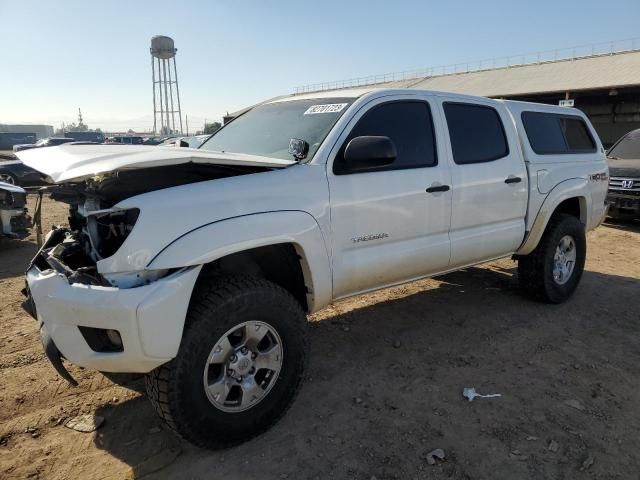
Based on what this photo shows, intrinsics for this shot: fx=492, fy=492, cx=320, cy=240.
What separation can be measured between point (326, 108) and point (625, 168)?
8.30 meters

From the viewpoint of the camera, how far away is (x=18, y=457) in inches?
104

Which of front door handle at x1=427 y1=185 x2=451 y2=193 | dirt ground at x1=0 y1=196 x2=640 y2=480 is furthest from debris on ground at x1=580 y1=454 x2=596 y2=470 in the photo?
front door handle at x1=427 y1=185 x2=451 y2=193

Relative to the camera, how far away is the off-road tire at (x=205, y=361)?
8.05 ft

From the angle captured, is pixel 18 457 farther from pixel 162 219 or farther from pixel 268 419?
pixel 162 219

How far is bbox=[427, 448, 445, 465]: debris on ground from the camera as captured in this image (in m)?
2.62

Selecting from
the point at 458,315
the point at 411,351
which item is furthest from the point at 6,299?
the point at 458,315

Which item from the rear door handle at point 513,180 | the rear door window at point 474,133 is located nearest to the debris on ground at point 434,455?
the rear door window at point 474,133

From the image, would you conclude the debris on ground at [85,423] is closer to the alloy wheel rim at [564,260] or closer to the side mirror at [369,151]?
the side mirror at [369,151]

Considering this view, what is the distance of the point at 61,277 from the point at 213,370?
90 centimetres

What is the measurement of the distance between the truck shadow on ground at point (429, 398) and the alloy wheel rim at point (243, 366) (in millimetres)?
279

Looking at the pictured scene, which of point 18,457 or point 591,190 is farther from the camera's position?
point 591,190

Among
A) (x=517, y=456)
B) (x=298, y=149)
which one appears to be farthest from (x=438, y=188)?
(x=517, y=456)

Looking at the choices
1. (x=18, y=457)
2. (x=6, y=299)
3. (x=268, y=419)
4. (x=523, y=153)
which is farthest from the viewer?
(x=6, y=299)

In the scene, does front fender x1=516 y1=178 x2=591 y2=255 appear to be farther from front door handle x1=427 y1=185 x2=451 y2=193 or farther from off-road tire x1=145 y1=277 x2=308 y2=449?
off-road tire x1=145 y1=277 x2=308 y2=449
